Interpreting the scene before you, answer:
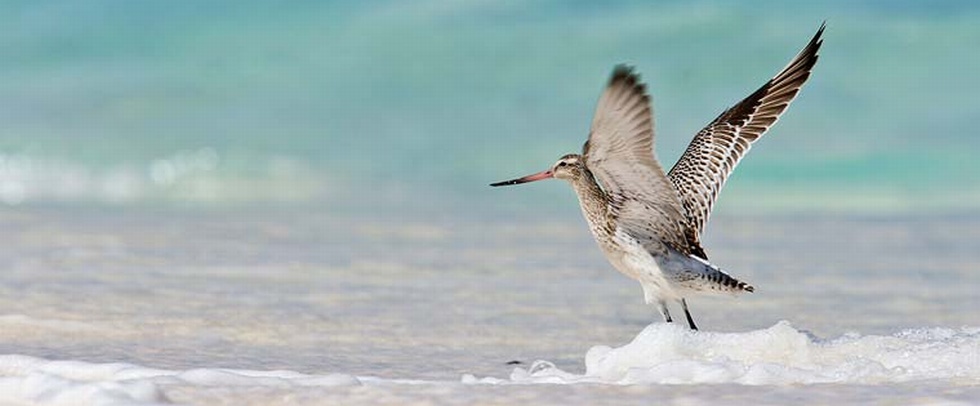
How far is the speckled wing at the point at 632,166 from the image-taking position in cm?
597

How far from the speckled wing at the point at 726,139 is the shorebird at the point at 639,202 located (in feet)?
0.04

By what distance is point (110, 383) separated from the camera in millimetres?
4641

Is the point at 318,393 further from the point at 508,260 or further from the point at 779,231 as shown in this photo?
the point at 779,231

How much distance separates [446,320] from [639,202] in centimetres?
185

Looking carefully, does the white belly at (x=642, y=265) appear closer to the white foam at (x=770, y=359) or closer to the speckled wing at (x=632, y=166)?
the speckled wing at (x=632, y=166)

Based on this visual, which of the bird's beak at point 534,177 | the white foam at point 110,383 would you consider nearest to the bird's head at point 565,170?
the bird's beak at point 534,177

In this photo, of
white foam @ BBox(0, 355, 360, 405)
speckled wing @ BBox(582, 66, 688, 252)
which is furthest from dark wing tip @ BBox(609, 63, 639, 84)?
white foam @ BBox(0, 355, 360, 405)

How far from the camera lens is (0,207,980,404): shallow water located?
4914 millimetres

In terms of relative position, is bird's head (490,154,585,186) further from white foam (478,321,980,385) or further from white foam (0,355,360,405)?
white foam (0,355,360,405)

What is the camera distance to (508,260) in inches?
471

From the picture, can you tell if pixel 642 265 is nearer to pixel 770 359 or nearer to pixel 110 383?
pixel 770 359

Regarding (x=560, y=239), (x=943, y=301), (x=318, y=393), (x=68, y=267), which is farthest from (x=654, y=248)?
(x=560, y=239)

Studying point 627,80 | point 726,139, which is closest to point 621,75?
point 627,80

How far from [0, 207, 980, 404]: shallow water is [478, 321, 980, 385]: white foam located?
0.03ft
